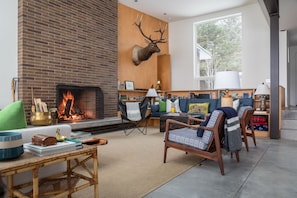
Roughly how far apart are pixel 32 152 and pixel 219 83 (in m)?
2.58

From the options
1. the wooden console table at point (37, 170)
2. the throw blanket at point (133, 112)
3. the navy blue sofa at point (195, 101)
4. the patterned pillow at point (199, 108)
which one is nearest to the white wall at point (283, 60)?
the navy blue sofa at point (195, 101)

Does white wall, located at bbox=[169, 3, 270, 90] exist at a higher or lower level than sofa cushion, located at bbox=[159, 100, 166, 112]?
higher

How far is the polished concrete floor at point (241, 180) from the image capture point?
2033mm

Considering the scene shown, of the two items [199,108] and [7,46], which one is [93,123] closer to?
[7,46]

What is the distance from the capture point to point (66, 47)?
16.6 ft

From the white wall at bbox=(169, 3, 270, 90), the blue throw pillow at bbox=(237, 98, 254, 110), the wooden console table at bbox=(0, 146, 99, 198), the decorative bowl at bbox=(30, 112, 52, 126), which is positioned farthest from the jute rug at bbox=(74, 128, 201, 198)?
the white wall at bbox=(169, 3, 270, 90)

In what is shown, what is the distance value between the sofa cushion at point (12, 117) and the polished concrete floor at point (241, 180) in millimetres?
1287

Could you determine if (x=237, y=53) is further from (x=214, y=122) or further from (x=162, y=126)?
(x=214, y=122)

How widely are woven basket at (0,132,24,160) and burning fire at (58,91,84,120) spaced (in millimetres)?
3766

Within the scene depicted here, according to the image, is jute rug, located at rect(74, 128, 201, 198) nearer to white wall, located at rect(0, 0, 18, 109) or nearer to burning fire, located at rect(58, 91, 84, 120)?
burning fire, located at rect(58, 91, 84, 120)

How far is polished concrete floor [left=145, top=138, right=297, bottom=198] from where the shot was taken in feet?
6.67

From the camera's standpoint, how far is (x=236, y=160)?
3100mm

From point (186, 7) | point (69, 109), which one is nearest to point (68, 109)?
point (69, 109)

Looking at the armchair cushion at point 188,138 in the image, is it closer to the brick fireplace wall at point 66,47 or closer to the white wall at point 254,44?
the brick fireplace wall at point 66,47
